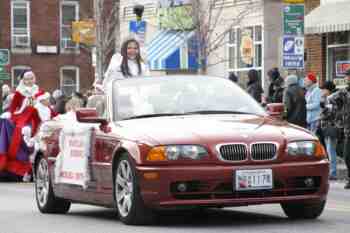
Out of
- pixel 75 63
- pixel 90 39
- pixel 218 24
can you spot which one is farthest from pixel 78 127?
pixel 75 63

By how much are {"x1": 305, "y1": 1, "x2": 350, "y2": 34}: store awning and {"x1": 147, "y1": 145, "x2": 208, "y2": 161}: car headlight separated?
18380 mm

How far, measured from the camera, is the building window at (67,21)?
61812 mm

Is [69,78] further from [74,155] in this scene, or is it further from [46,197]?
[74,155]

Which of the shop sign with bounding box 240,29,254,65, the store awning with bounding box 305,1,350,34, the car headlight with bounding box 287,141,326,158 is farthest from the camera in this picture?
the shop sign with bounding box 240,29,254,65

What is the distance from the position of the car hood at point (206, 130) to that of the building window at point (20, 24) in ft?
161

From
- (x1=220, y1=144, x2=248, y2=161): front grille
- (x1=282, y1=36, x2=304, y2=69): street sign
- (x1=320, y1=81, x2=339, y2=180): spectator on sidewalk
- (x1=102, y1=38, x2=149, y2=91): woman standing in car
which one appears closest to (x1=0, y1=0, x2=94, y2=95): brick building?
(x1=282, y1=36, x2=304, y2=69): street sign

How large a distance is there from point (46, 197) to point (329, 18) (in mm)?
16830

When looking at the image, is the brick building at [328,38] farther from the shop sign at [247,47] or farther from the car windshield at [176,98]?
the car windshield at [176,98]

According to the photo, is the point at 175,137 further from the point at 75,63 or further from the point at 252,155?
the point at 75,63

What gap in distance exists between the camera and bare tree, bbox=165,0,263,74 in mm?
36125

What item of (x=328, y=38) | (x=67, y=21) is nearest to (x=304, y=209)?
(x=328, y=38)

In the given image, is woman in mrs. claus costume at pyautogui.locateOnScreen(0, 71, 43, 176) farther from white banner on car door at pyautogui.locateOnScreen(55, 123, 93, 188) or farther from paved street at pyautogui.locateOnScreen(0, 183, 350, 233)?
white banner on car door at pyautogui.locateOnScreen(55, 123, 93, 188)

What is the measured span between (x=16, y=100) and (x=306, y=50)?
12.2 m

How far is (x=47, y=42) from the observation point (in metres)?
61.4
